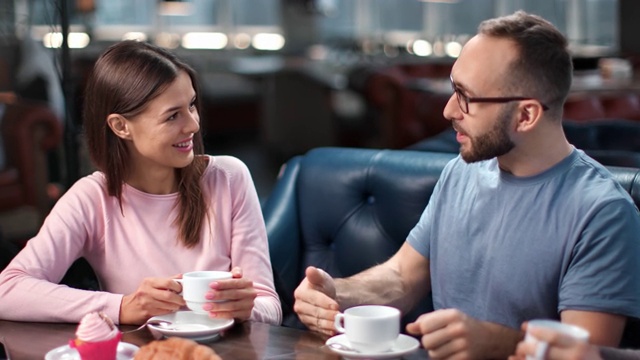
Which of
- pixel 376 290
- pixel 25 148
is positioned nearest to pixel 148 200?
pixel 376 290

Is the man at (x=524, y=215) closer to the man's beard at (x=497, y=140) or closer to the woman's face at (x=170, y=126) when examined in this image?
the man's beard at (x=497, y=140)

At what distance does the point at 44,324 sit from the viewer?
73.5 inches

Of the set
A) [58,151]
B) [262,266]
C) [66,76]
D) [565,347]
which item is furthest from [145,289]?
[58,151]

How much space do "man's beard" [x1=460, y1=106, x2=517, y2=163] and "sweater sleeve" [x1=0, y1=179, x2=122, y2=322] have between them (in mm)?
778

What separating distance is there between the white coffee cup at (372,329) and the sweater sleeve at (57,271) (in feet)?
1.92

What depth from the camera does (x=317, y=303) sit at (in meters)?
1.78

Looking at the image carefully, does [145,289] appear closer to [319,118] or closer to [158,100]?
[158,100]

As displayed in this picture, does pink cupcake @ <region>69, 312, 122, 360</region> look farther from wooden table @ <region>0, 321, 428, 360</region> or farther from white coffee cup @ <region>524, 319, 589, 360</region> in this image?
white coffee cup @ <region>524, 319, 589, 360</region>

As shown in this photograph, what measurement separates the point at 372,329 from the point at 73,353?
1.64ft

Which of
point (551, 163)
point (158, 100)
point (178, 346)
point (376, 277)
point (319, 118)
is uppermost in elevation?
point (158, 100)

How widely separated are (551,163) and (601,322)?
1.08 feet

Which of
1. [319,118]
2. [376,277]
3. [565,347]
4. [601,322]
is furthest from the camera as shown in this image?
[319,118]

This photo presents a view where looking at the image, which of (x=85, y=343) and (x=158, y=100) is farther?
(x=158, y=100)

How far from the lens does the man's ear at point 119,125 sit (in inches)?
84.7
